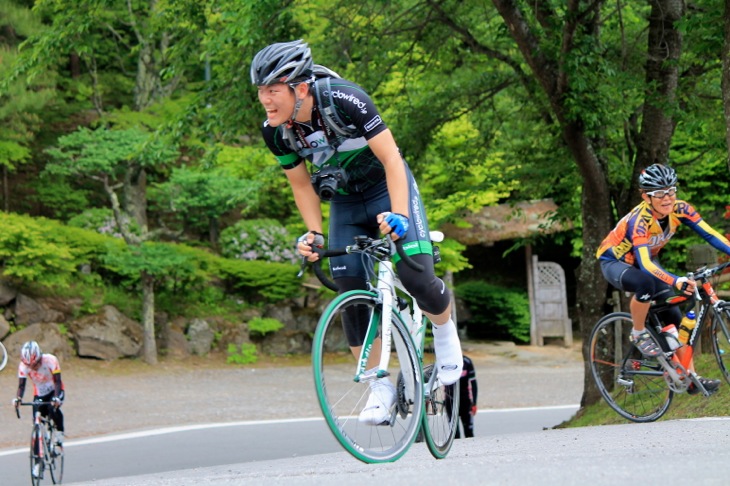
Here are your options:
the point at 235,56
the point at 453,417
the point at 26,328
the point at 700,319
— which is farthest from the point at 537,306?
the point at 453,417

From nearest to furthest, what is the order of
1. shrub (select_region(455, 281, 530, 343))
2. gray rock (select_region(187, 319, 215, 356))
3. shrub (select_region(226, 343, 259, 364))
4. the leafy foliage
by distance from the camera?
shrub (select_region(226, 343, 259, 364)) < gray rock (select_region(187, 319, 215, 356)) < the leafy foliage < shrub (select_region(455, 281, 530, 343))

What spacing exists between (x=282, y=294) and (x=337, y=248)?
22361 mm

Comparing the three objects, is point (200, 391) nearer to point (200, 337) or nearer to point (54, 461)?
point (200, 337)

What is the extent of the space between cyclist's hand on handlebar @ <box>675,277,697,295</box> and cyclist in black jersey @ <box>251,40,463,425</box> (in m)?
3.54

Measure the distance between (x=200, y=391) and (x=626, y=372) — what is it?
534 inches

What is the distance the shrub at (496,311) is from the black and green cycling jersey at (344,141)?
28316 millimetres

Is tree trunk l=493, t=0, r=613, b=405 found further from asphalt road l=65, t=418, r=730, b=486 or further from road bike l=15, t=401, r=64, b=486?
road bike l=15, t=401, r=64, b=486

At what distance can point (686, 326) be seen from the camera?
31.2 ft

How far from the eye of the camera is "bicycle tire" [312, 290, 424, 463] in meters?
5.02

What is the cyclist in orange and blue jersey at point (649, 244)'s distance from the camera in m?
8.59

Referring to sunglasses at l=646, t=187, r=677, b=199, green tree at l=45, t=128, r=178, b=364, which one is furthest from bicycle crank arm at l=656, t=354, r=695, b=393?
green tree at l=45, t=128, r=178, b=364

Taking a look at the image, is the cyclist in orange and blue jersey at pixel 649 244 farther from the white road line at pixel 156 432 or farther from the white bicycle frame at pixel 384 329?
the white road line at pixel 156 432

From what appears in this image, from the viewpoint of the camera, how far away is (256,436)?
16.3 metres

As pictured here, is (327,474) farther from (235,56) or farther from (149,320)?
(149,320)
